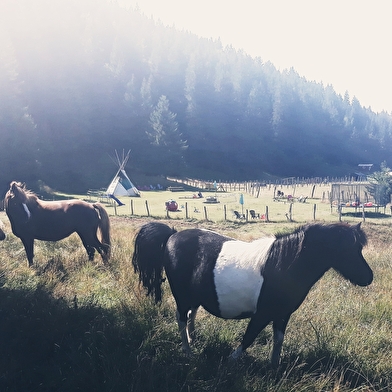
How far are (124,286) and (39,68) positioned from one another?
254 feet

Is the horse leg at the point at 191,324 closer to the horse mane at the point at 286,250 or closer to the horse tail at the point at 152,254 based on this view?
the horse tail at the point at 152,254

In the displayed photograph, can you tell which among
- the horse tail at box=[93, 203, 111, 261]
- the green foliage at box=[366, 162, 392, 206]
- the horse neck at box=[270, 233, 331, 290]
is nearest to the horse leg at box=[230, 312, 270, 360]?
the horse neck at box=[270, 233, 331, 290]

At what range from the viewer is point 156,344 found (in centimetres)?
376

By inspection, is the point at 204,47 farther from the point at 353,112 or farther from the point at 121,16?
the point at 353,112

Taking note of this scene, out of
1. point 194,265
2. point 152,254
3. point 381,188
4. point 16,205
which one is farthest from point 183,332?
point 381,188

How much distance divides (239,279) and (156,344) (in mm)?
1209

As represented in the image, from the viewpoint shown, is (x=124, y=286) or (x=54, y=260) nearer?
(x=124, y=286)

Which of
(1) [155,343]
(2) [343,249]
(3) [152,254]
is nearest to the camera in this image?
(2) [343,249]

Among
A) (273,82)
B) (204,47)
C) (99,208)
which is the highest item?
(204,47)

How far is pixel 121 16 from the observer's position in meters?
112

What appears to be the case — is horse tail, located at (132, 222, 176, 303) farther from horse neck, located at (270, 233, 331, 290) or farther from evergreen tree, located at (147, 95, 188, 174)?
evergreen tree, located at (147, 95, 188, 174)

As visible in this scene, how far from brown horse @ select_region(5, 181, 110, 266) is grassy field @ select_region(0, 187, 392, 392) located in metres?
1.40

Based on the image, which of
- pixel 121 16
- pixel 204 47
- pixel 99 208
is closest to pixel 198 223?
pixel 99 208

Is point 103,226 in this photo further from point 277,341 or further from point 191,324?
point 277,341
